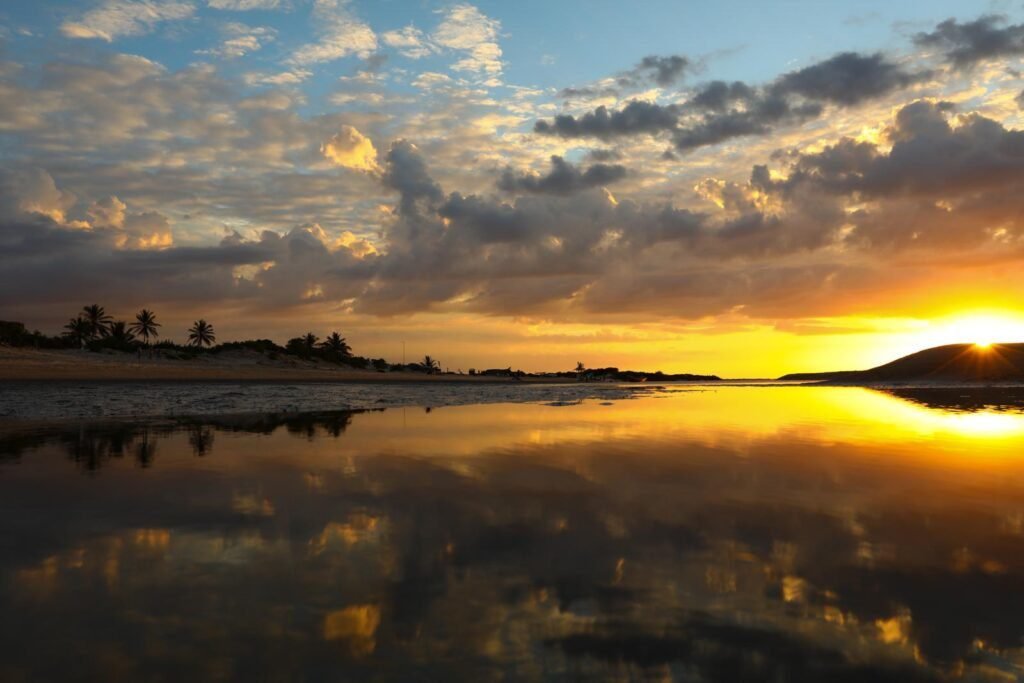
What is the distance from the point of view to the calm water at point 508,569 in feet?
18.6

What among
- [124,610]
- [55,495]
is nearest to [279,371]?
[55,495]

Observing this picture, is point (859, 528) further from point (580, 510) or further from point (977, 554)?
point (580, 510)

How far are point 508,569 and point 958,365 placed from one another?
167m

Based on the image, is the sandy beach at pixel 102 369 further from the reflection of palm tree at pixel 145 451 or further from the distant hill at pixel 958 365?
A: the distant hill at pixel 958 365

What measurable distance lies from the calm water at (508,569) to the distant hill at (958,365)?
146m

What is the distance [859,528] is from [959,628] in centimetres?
416

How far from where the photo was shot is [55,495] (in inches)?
498

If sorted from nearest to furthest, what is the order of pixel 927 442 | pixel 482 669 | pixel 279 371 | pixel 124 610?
pixel 482 669, pixel 124 610, pixel 927 442, pixel 279 371

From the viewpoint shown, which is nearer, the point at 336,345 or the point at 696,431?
the point at 696,431

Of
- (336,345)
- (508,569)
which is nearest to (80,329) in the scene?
(336,345)

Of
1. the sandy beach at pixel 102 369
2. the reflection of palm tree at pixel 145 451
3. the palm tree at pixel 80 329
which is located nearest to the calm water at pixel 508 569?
the reflection of palm tree at pixel 145 451

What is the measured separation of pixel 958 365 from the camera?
14125 centimetres

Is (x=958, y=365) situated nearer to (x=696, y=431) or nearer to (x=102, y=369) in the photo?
(x=696, y=431)

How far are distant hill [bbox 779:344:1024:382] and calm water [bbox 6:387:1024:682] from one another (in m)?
146
